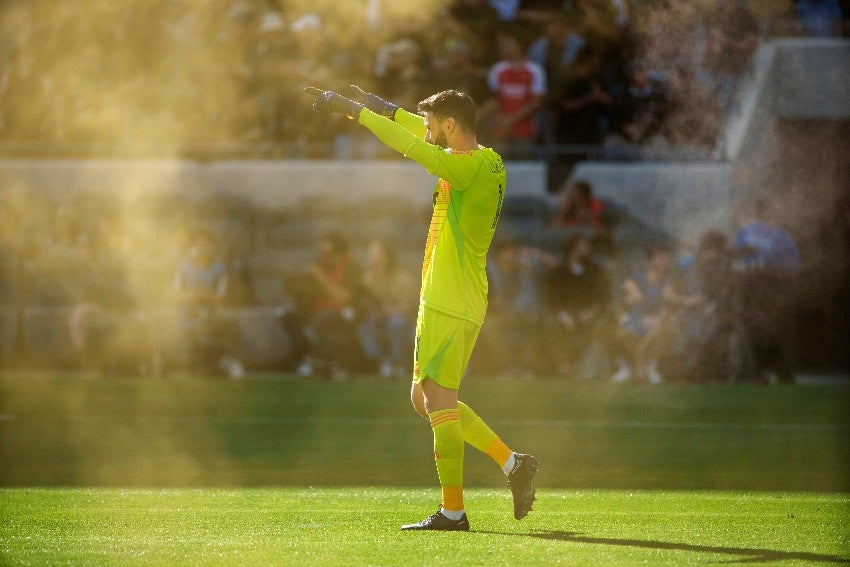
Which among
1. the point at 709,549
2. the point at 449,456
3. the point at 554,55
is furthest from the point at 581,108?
the point at 709,549

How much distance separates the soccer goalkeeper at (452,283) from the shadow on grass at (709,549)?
29 centimetres

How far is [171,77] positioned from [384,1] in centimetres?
276

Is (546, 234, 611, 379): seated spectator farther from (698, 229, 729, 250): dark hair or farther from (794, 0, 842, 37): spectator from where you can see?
(794, 0, 842, 37): spectator

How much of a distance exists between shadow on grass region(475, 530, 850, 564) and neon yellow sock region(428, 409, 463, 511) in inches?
7.5

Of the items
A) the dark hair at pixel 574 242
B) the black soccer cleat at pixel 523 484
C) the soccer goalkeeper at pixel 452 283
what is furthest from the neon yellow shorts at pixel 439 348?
the dark hair at pixel 574 242

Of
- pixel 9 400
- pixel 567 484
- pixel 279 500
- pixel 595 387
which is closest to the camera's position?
pixel 279 500

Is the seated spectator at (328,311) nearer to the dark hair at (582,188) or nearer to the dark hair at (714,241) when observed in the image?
the dark hair at (582,188)

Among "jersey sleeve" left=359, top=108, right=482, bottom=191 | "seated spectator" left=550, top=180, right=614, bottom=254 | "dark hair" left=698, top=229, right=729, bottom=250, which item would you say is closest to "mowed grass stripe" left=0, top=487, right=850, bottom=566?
"jersey sleeve" left=359, top=108, right=482, bottom=191

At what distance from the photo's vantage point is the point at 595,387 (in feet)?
53.7

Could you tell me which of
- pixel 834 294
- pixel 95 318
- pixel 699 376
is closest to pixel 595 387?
pixel 699 376

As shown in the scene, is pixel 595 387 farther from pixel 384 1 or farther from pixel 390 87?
pixel 384 1

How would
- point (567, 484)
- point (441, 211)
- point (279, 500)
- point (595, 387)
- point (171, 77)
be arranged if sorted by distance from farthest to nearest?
1. point (171, 77)
2. point (595, 387)
3. point (567, 484)
4. point (279, 500)
5. point (441, 211)

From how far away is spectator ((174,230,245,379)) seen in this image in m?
17.4

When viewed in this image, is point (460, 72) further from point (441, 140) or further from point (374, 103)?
point (441, 140)
